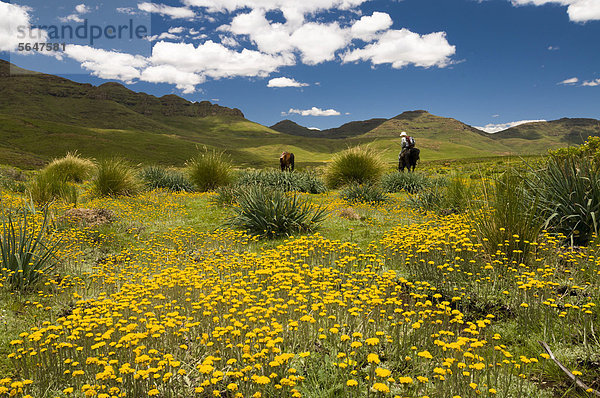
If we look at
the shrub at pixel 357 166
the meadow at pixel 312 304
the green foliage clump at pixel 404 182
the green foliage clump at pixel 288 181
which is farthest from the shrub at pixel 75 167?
the green foliage clump at pixel 404 182

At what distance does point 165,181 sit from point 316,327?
1632 cm

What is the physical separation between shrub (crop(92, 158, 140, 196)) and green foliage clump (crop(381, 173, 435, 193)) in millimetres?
11641

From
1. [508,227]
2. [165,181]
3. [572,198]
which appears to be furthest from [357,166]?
[508,227]

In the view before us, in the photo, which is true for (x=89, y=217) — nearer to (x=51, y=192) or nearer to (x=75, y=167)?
(x=51, y=192)

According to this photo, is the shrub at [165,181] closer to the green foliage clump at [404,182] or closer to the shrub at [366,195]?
the shrub at [366,195]

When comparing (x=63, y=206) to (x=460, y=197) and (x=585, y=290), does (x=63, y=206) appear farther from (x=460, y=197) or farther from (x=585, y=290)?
(x=585, y=290)

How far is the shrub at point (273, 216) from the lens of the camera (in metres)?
9.05

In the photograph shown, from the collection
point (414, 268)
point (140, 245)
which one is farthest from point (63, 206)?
point (414, 268)

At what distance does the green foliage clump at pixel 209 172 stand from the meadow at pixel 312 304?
6.38 m

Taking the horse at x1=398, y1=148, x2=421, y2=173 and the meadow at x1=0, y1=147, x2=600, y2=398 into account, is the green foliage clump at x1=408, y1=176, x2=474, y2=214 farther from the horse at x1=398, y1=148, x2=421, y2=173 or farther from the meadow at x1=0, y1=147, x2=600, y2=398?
the horse at x1=398, y1=148, x2=421, y2=173

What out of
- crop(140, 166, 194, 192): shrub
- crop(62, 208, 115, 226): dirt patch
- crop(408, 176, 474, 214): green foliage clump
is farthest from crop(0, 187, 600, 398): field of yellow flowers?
crop(140, 166, 194, 192): shrub

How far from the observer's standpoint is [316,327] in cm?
414

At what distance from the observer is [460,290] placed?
4.81 m

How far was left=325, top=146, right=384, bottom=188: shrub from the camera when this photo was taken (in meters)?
17.2
